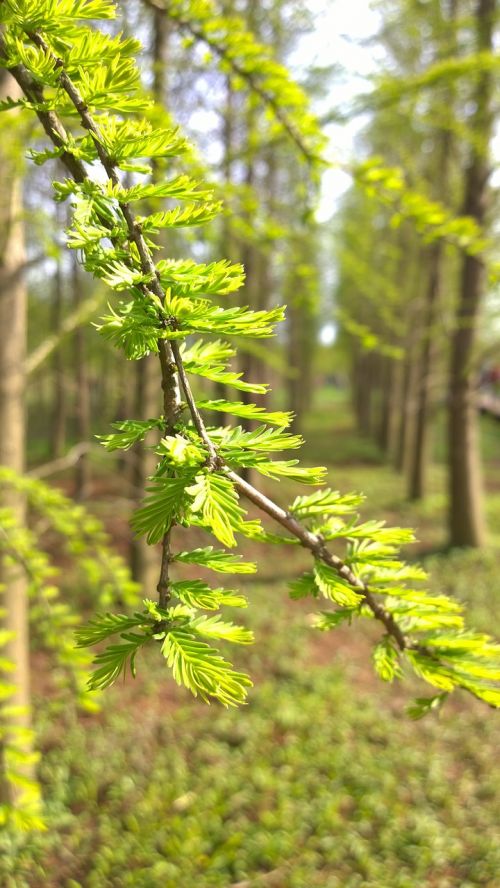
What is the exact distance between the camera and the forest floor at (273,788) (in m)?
3.60

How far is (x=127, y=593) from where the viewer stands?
1.81 m

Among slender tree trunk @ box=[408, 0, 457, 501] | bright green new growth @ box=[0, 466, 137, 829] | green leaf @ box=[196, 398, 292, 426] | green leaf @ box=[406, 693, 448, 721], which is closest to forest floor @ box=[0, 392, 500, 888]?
bright green new growth @ box=[0, 466, 137, 829]

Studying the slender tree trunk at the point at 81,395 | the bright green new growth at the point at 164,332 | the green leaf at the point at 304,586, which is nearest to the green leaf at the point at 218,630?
the bright green new growth at the point at 164,332

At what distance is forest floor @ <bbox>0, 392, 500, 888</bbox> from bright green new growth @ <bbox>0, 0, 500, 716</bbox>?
138 inches

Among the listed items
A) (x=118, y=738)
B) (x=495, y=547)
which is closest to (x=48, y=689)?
(x=118, y=738)

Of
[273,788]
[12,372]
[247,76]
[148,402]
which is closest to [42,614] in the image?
[247,76]

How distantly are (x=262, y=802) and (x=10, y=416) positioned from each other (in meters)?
3.27

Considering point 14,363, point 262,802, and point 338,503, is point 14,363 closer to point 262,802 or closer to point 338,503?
point 338,503

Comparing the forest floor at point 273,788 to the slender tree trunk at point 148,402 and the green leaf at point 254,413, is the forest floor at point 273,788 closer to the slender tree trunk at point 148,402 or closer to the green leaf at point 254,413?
the slender tree trunk at point 148,402

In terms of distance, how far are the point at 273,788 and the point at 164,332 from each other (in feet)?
15.3

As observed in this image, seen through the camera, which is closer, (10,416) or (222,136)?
(10,416)

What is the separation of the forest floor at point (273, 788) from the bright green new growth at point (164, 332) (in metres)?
3.51

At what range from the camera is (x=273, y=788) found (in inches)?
167

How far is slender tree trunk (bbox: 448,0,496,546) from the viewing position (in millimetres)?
7793
